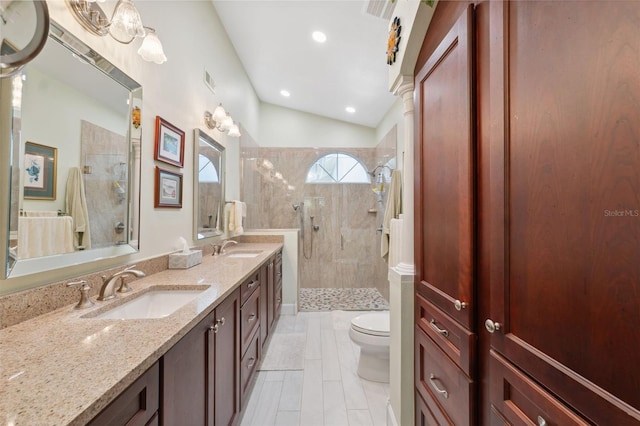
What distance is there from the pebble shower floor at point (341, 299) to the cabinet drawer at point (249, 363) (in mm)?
1555

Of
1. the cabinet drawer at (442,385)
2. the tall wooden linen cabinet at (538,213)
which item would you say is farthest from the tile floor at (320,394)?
the tall wooden linen cabinet at (538,213)

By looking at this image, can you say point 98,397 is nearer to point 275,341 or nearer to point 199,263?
point 199,263

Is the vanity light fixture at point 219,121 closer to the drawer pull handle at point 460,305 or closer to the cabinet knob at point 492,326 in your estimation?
the drawer pull handle at point 460,305

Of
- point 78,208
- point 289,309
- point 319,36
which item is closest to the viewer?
point 78,208

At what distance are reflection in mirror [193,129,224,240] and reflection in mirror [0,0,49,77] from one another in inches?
59.8

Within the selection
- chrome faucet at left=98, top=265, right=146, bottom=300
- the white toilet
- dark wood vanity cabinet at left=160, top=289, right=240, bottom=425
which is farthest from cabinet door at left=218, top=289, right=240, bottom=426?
the white toilet

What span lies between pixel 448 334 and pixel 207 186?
2.18 meters

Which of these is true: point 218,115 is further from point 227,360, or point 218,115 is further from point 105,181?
point 227,360

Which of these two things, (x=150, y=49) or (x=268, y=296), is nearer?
(x=150, y=49)

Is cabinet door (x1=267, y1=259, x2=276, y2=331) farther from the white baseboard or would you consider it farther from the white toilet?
the white toilet

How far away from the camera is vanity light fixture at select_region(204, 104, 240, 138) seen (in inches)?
93.3

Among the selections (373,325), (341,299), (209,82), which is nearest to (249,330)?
(373,325)

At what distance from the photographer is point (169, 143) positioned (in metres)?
1.75

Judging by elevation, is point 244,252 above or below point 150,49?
below
